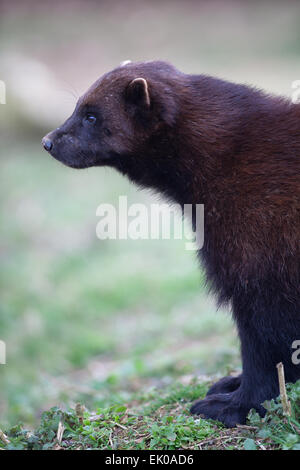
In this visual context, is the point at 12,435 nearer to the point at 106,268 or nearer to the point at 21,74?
the point at 106,268

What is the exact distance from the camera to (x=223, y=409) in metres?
3.60

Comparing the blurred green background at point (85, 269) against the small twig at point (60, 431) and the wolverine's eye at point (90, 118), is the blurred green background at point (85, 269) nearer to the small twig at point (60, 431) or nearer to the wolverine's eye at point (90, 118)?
the wolverine's eye at point (90, 118)

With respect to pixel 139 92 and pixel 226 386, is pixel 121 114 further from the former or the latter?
pixel 226 386

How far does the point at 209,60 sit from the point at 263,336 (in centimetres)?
1484

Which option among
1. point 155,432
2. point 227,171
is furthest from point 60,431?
point 227,171

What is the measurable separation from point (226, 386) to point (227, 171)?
141 cm

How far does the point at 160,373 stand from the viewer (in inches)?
221

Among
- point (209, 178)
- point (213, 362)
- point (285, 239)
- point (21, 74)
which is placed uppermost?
point (21, 74)

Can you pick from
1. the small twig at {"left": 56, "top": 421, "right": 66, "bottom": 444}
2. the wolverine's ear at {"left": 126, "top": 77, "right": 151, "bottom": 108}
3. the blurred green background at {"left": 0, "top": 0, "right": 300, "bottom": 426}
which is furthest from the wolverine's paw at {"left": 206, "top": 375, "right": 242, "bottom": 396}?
the wolverine's ear at {"left": 126, "top": 77, "right": 151, "bottom": 108}

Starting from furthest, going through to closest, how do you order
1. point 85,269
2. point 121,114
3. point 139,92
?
1. point 85,269
2. point 121,114
3. point 139,92

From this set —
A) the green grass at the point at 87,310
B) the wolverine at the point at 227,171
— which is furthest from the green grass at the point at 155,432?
the green grass at the point at 87,310

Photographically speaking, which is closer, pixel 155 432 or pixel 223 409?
pixel 155 432

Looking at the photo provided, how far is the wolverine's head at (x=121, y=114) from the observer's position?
12.3ft
